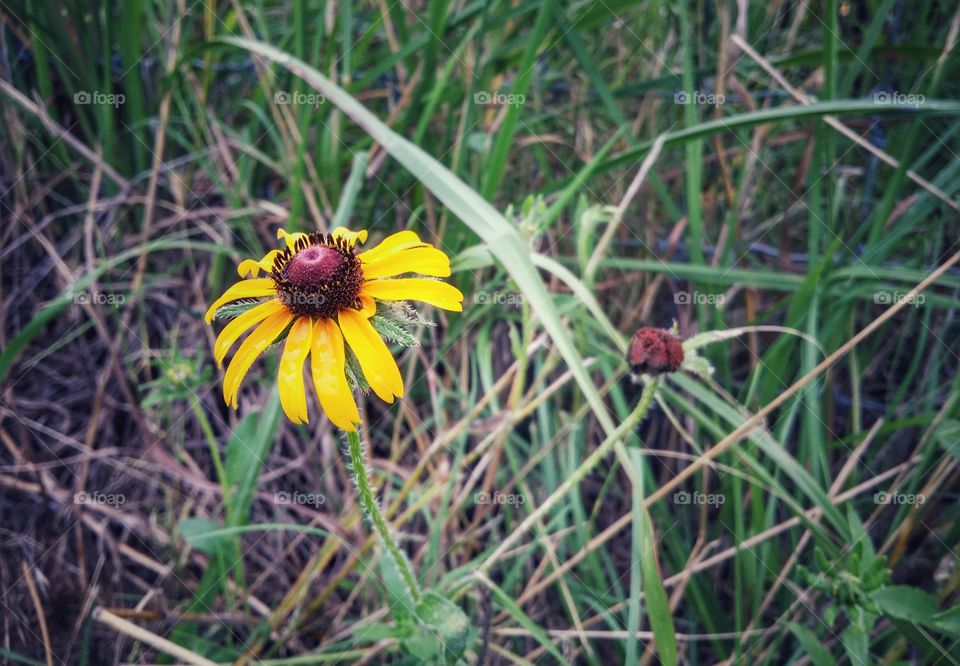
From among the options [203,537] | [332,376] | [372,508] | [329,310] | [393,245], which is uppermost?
[393,245]

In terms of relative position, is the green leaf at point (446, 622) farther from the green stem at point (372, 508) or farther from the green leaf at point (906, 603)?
the green leaf at point (906, 603)

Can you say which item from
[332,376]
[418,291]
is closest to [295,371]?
[332,376]

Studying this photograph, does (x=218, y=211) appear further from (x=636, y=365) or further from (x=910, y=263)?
(x=910, y=263)

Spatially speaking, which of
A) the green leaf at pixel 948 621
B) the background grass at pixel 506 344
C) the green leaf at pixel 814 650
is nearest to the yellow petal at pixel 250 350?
the background grass at pixel 506 344

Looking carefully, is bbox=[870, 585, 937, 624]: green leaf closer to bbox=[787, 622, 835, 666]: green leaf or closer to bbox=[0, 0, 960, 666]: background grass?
bbox=[0, 0, 960, 666]: background grass

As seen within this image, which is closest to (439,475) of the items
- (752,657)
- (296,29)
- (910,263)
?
(752,657)

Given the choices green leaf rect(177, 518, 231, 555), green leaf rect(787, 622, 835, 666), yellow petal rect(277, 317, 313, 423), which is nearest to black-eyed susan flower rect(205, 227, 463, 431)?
yellow petal rect(277, 317, 313, 423)

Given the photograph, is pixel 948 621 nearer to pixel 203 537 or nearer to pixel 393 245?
pixel 393 245
